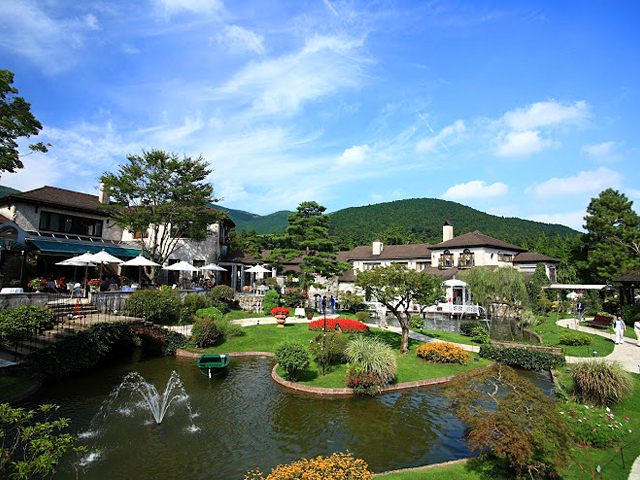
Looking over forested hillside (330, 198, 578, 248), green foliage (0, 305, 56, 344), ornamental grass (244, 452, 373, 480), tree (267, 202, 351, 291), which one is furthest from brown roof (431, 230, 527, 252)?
forested hillside (330, 198, 578, 248)

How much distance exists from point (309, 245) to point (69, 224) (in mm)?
22937

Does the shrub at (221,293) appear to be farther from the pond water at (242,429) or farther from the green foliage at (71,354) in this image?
the pond water at (242,429)

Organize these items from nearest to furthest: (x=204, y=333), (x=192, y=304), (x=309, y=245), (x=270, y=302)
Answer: (x=204, y=333)
(x=192, y=304)
(x=270, y=302)
(x=309, y=245)

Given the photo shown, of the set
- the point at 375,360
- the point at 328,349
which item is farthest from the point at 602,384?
the point at 328,349

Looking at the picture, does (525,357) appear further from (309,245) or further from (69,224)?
(69,224)

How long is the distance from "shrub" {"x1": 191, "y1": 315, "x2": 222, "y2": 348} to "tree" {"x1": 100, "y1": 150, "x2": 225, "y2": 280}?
12259mm

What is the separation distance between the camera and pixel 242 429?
11570 millimetres

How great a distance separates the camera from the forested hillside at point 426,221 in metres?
119

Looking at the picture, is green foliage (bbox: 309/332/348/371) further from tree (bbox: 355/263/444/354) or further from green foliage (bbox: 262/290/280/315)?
green foliage (bbox: 262/290/280/315)

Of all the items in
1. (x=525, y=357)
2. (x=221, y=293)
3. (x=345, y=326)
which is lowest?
(x=525, y=357)

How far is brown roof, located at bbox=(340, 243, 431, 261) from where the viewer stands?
52.1 metres

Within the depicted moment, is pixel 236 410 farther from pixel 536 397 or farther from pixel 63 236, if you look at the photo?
pixel 63 236

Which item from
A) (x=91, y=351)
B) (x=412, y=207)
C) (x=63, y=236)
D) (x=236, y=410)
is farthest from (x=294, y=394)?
(x=412, y=207)

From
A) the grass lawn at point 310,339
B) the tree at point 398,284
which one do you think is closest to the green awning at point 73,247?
the grass lawn at point 310,339
